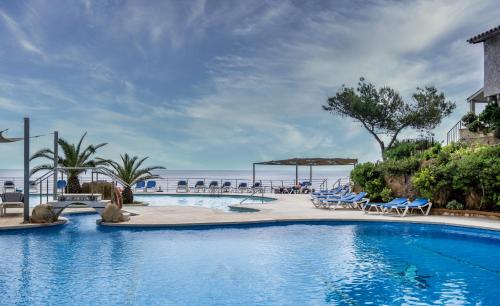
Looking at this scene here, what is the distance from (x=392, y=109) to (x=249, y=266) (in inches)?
990

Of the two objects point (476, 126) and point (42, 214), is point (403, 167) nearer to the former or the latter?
point (476, 126)

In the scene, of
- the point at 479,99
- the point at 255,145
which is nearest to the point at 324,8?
the point at 479,99

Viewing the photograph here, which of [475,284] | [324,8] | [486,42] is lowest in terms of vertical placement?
[475,284]

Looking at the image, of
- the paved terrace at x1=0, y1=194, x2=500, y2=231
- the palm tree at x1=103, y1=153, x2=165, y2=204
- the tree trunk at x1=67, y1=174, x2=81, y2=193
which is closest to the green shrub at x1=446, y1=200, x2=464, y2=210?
the paved terrace at x1=0, y1=194, x2=500, y2=231

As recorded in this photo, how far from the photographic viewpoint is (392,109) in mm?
30766

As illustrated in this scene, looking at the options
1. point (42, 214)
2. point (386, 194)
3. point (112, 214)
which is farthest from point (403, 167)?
point (42, 214)

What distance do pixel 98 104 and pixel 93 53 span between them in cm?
618

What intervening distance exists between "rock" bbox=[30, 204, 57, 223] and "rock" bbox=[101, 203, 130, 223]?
1387 mm

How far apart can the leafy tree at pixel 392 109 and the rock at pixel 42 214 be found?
74.6ft

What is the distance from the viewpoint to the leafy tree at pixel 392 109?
3041 centimetres

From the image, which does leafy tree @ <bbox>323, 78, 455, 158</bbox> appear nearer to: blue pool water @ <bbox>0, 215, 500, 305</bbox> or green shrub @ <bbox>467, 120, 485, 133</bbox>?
green shrub @ <bbox>467, 120, 485, 133</bbox>

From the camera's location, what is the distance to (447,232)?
1181 cm

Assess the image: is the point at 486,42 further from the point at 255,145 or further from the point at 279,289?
the point at 255,145

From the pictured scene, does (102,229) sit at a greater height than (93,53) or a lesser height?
lesser
